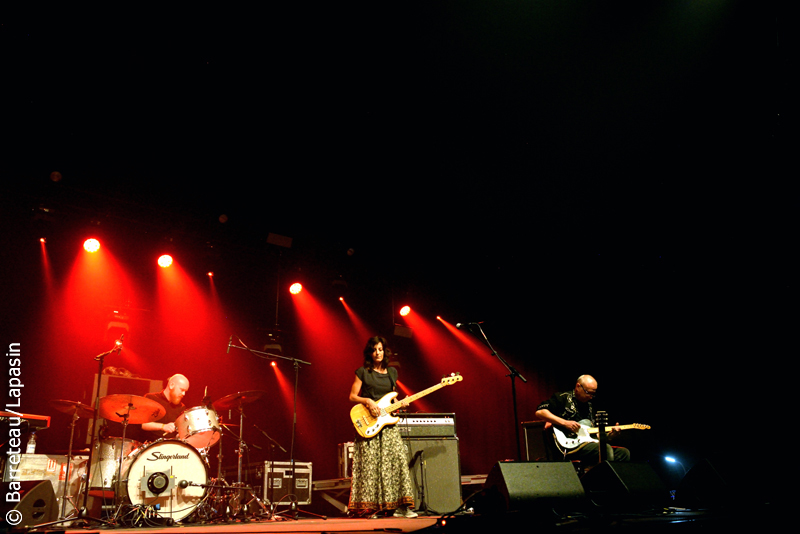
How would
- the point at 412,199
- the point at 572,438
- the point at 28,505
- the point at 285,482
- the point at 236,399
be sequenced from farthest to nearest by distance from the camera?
the point at 412,199 → the point at 285,482 → the point at 236,399 → the point at 572,438 → the point at 28,505

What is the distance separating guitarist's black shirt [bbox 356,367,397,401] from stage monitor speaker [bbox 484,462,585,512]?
189cm

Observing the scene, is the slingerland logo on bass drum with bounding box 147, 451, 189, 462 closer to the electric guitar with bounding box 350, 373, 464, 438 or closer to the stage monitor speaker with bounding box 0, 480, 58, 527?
the stage monitor speaker with bounding box 0, 480, 58, 527

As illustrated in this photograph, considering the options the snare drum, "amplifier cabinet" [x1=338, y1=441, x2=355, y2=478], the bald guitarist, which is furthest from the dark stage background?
the snare drum

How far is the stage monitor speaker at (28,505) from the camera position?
4.64 meters

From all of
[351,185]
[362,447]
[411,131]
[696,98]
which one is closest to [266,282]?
[351,185]

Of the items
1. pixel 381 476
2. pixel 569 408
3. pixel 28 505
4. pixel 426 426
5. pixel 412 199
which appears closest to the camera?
pixel 28 505

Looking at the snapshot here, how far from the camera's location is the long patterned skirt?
5.34m

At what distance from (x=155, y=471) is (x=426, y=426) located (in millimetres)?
2740

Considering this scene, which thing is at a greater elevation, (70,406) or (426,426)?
(70,406)

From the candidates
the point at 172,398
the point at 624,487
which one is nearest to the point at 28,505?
the point at 172,398

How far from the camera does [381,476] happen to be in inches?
211

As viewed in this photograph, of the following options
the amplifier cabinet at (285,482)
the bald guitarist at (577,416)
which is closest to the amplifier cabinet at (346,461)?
the amplifier cabinet at (285,482)

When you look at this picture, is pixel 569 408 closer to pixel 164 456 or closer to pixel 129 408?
pixel 164 456

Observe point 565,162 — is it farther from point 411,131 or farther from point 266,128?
point 266,128
